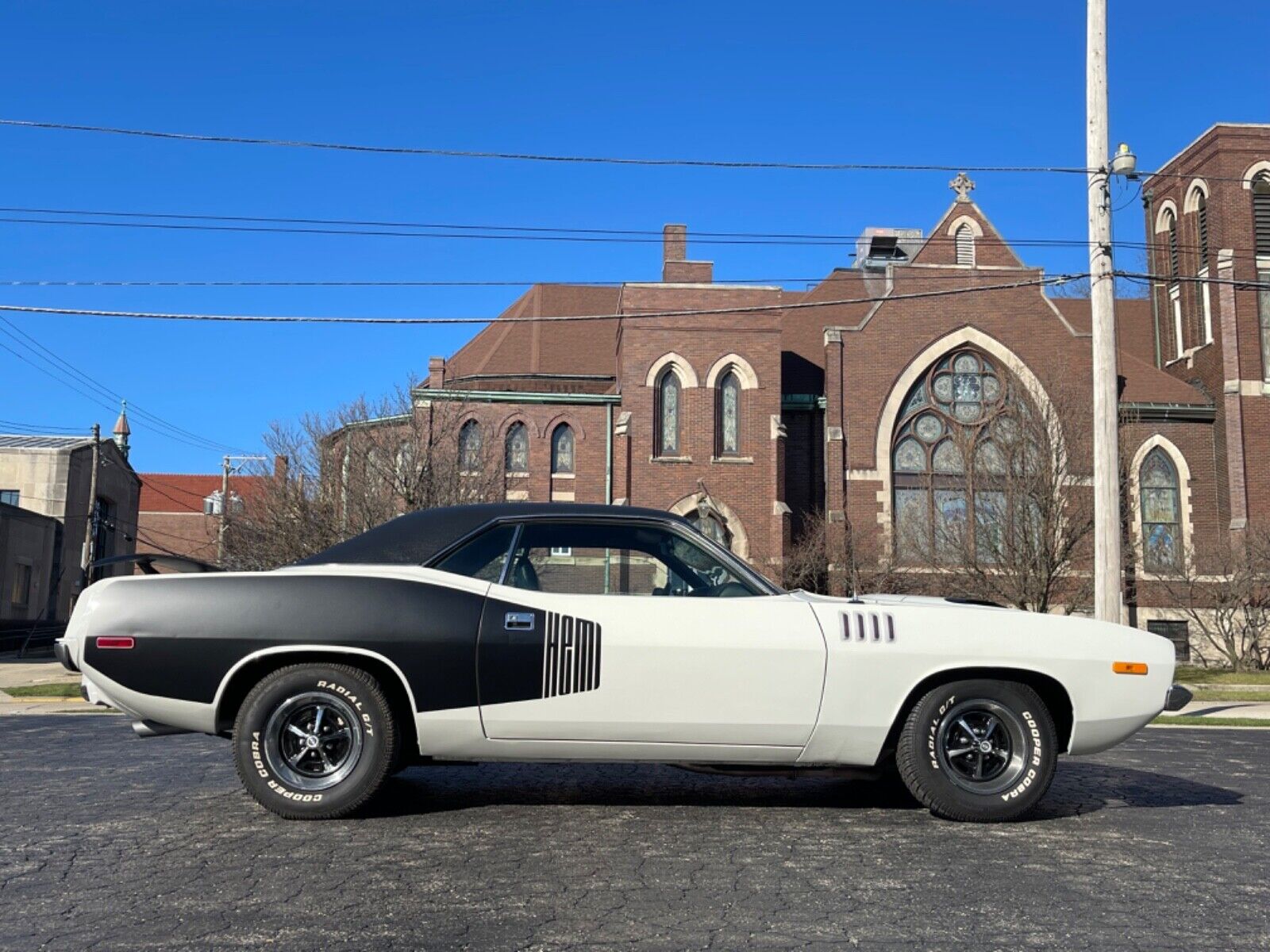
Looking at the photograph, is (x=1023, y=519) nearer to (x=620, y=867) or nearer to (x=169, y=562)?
(x=169, y=562)

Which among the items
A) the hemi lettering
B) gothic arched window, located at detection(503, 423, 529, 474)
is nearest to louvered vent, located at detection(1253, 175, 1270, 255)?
gothic arched window, located at detection(503, 423, 529, 474)

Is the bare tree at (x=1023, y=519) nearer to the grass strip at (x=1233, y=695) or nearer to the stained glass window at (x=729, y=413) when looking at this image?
the stained glass window at (x=729, y=413)

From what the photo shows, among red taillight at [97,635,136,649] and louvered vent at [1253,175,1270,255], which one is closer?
red taillight at [97,635,136,649]

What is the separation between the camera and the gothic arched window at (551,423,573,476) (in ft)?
102

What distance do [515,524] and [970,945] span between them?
2.79 metres

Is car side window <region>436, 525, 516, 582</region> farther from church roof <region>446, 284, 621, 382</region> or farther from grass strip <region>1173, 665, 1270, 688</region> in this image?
church roof <region>446, 284, 621, 382</region>

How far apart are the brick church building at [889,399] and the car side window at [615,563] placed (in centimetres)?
2382

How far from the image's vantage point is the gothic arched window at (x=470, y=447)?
2728 centimetres

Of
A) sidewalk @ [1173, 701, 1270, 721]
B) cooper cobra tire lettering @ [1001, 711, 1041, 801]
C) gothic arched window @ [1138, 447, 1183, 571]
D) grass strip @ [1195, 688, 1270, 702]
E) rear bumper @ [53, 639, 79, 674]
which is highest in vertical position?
gothic arched window @ [1138, 447, 1183, 571]

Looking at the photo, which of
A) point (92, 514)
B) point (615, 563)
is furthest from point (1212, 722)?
point (92, 514)

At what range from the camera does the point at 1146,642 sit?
5.20 meters

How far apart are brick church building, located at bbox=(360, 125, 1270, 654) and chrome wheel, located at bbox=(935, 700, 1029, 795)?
938 inches

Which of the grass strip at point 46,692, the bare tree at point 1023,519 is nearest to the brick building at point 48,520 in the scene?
the grass strip at point 46,692

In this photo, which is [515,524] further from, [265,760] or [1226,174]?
[1226,174]
